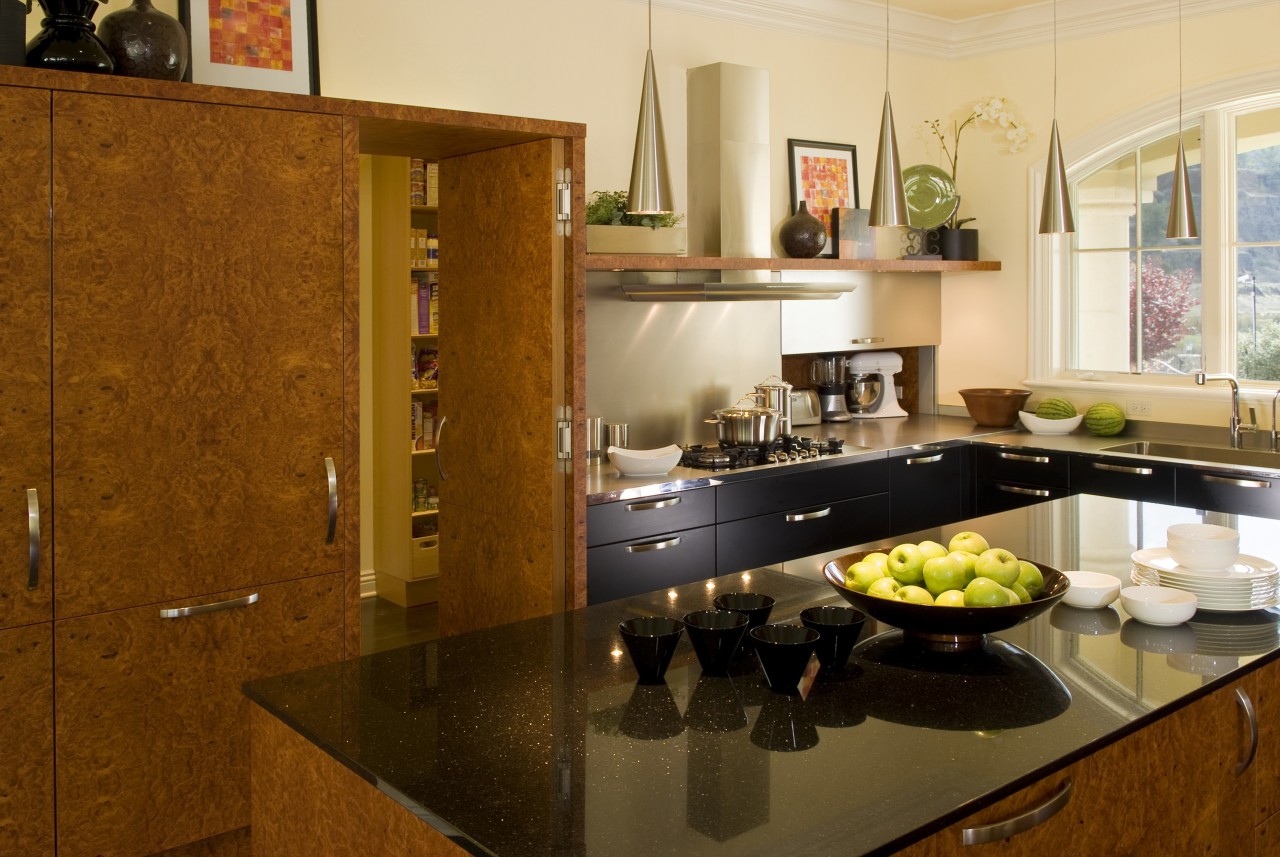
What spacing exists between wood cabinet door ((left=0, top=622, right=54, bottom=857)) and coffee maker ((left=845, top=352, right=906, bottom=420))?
13.6 ft

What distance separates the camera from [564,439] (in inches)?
139

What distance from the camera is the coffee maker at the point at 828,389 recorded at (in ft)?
19.0

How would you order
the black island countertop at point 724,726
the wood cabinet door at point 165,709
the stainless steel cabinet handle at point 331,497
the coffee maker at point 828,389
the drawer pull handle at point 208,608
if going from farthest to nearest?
the coffee maker at point 828,389, the stainless steel cabinet handle at point 331,497, the drawer pull handle at point 208,608, the wood cabinet door at point 165,709, the black island countertop at point 724,726

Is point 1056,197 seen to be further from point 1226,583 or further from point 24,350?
point 24,350

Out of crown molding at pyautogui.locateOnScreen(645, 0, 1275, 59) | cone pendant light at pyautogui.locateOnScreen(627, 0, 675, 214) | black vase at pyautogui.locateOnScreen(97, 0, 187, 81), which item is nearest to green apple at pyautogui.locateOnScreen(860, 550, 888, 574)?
cone pendant light at pyautogui.locateOnScreen(627, 0, 675, 214)

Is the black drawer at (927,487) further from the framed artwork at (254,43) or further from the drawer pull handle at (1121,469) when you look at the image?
the framed artwork at (254,43)

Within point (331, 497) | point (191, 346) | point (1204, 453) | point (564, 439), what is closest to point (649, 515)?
point (564, 439)

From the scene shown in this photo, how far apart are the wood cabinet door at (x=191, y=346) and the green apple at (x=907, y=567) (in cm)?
161

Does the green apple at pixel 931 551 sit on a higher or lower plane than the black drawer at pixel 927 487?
higher

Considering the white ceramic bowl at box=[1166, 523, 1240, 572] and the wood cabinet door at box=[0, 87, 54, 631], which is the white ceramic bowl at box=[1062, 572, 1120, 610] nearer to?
the white ceramic bowl at box=[1166, 523, 1240, 572]

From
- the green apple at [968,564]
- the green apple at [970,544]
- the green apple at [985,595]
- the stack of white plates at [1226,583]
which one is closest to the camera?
the green apple at [985,595]

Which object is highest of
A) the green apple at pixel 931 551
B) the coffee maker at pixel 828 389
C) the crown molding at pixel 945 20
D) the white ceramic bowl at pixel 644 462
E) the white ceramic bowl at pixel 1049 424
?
the crown molding at pixel 945 20

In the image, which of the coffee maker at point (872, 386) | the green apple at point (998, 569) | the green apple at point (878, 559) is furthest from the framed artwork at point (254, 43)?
the coffee maker at point (872, 386)

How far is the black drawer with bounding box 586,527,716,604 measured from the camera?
3.85 meters
